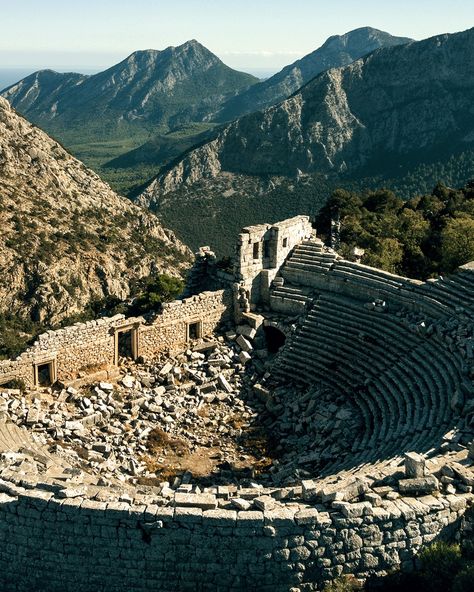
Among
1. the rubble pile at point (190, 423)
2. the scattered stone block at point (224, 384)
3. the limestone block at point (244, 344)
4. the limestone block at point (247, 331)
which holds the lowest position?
the rubble pile at point (190, 423)

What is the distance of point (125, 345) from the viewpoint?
2169cm

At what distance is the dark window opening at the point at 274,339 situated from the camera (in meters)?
22.9

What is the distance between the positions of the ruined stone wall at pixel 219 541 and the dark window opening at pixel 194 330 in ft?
40.7

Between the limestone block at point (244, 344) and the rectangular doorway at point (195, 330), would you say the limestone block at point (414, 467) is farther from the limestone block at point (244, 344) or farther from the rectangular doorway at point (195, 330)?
the rectangular doorway at point (195, 330)

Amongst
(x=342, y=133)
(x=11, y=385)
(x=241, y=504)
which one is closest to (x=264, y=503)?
(x=241, y=504)

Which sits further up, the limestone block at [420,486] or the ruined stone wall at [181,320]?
the ruined stone wall at [181,320]

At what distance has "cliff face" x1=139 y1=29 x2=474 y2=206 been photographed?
9150 cm

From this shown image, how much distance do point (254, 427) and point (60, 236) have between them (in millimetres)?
34911

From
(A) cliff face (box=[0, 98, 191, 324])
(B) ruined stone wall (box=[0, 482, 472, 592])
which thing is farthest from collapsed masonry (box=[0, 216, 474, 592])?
(A) cliff face (box=[0, 98, 191, 324])

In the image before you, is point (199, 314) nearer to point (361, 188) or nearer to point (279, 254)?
point (279, 254)

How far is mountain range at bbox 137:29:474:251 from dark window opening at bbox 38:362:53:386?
62.4 m

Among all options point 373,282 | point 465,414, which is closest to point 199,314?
point 373,282

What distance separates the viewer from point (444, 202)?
1535 inches

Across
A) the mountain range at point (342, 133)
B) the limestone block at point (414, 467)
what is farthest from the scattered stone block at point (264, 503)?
the mountain range at point (342, 133)
